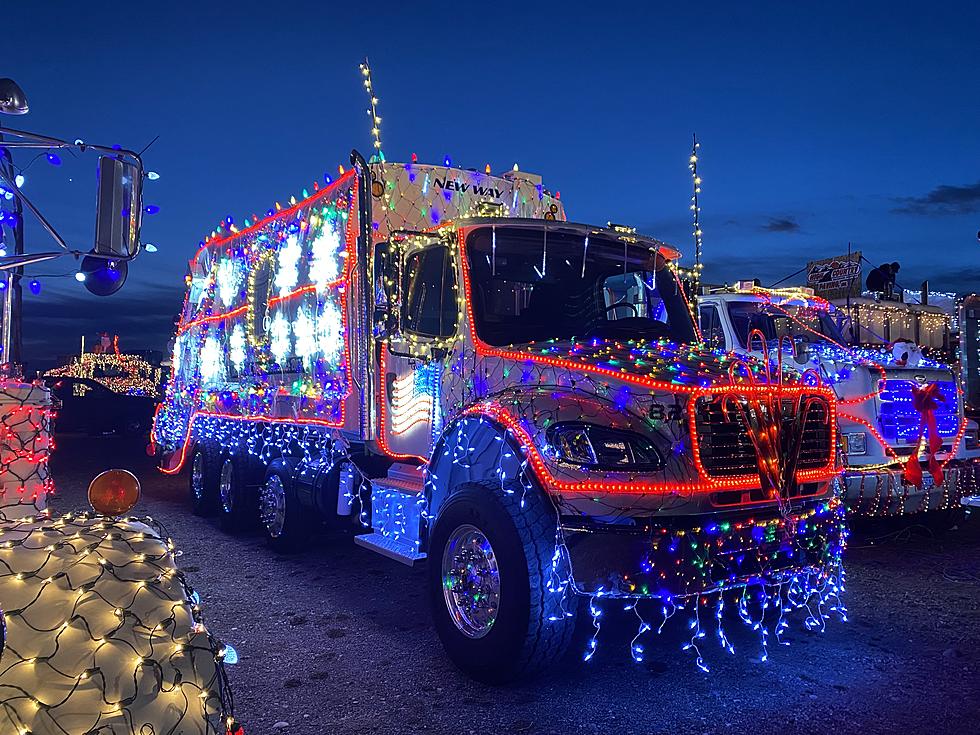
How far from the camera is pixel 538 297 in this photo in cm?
566

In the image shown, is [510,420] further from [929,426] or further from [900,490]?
[929,426]

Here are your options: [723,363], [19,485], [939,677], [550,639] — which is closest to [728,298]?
[723,363]

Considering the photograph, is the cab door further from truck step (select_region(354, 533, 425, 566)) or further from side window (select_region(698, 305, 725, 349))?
side window (select_region(698, 305, 725, 349))

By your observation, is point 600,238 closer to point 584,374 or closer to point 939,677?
point 584,374

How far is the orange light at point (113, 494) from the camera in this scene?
2525 mm

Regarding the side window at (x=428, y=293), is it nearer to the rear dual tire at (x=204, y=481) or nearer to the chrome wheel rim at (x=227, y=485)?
the chrome wheel rim at (x=227, y=485)

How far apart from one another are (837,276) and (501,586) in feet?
58.6

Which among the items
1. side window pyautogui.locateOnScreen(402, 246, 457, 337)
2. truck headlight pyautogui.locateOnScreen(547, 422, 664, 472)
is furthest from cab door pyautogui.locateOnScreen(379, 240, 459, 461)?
truck headlight pyautogui.locateOnScreen(547, 422, 664, 472)

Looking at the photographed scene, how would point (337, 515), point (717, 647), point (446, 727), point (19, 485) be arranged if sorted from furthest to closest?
1. point (337, 515)
2. point (717, 647)
3. point (446, 727)
4. point (19, 485)

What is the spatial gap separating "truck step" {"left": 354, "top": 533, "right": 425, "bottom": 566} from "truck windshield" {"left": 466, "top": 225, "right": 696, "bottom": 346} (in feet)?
5.07

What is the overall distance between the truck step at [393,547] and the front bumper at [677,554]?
1.72m

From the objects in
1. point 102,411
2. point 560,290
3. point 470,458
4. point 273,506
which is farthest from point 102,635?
point 102,411

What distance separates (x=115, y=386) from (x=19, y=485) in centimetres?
2684

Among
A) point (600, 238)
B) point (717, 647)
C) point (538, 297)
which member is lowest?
point (717, 647)
